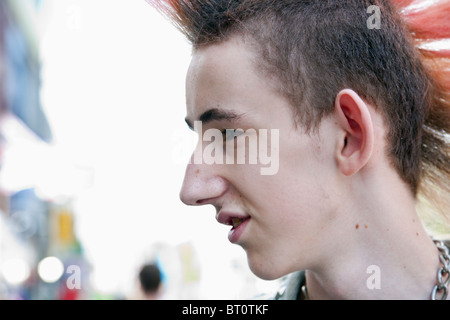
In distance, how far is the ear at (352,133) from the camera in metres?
1.46

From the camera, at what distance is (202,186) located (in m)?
1.51

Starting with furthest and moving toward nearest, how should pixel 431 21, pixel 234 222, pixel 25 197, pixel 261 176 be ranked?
pixel 25 197, pixel 431 21, pixel 234 222, pixel 261 176

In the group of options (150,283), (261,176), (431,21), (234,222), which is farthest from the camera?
(150,283)

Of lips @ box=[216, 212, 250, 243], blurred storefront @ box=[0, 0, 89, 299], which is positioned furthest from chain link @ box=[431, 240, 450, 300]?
blurred storefront @ box=[0, 0, 89, 299]

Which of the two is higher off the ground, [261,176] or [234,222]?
[261,176]

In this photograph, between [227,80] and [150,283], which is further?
[150,283]

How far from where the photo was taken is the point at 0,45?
30.1 ft

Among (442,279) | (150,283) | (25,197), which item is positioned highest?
(25,197)

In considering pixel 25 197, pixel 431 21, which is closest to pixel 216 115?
pixel 431 21

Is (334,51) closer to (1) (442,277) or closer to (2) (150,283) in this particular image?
(1) (442,277)

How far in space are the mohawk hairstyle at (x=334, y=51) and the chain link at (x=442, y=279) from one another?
239mm

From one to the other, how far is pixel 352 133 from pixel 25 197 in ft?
30.4
